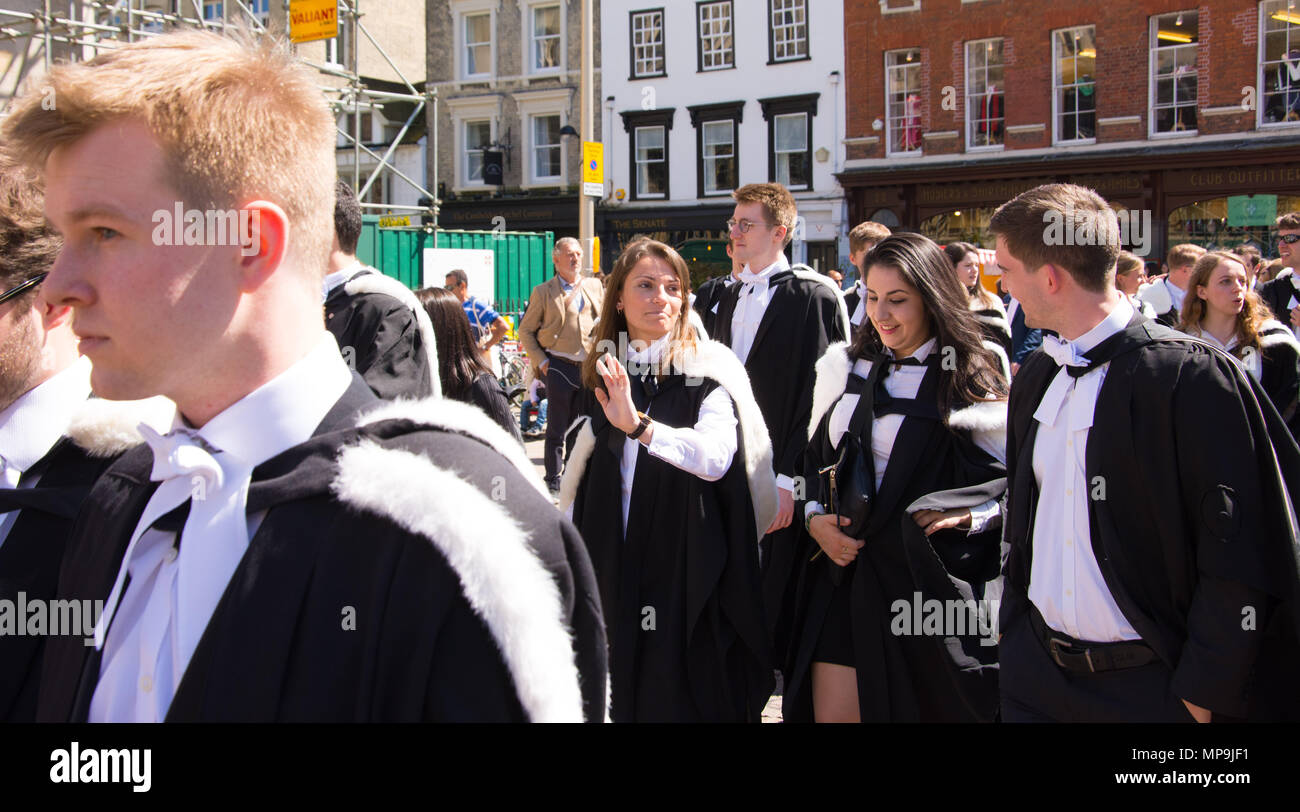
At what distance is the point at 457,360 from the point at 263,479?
4223 mm

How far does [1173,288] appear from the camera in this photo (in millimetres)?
8797

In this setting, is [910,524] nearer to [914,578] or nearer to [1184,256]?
[914,578]

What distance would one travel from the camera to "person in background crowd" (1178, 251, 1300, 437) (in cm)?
607

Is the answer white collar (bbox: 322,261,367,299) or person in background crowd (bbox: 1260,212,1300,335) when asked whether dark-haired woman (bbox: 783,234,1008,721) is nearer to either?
white collar (bbox: 322,261,367,299)

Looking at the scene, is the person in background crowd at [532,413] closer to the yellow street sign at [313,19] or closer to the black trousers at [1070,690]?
the yellow street sign at [313,19]

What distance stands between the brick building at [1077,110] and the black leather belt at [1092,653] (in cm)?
2083

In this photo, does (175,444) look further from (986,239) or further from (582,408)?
(986,239)

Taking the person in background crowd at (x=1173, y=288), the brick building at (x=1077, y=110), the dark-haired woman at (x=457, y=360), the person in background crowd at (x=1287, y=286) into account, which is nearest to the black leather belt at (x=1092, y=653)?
the dark-haired woman at (x=457, y=360)

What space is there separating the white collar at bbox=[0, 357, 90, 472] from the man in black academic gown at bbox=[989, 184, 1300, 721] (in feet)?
8.23

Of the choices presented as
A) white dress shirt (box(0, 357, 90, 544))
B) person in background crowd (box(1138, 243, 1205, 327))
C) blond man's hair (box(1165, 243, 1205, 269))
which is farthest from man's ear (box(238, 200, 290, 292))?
blond man's hair (box(1165, 243, 1205, 269))

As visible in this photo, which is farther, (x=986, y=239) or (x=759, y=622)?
(x=986, y=239)

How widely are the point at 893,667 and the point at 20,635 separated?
2.88 metres

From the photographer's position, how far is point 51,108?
1420 millimetres
